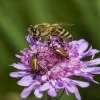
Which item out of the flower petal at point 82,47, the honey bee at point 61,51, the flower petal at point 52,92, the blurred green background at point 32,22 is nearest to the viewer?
the flower petal at point 52,92

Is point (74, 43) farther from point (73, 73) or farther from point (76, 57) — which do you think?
point (73, 73)

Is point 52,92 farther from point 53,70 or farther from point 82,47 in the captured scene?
point 82,47

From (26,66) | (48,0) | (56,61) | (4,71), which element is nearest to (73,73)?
(56,61)

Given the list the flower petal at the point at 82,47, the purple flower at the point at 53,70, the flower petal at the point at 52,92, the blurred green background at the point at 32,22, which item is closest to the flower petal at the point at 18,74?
the purple flower at the point at 53,70

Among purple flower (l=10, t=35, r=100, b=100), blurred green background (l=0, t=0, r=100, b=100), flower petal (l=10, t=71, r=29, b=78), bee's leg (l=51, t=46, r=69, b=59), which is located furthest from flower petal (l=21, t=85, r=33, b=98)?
blurred green background (l=0, t=0, r=100, b=100)

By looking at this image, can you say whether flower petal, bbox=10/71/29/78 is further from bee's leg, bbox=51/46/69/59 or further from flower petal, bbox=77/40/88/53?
flower petal, bbox=77/40/88/53

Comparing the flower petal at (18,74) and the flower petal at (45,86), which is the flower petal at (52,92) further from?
the flower petal at (18,74)

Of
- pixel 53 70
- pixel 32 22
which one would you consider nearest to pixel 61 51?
pixel 53 70
